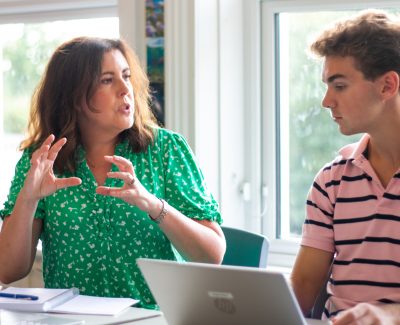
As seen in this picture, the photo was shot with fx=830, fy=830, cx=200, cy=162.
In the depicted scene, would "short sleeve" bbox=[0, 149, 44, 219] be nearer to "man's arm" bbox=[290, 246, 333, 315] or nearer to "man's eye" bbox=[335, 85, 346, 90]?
"man's arm" bbox=[290, 246, 333, 315]

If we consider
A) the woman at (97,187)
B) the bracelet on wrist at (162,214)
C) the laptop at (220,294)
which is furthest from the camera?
the woman at (97,187)

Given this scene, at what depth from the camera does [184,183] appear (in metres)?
2.44

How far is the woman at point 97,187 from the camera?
2340 millimetres

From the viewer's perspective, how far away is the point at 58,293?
213 centimetres

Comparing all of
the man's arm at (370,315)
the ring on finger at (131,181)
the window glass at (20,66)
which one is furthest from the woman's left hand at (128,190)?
the window glass at (20,66)

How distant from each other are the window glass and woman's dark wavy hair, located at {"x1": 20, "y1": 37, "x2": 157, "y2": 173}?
1.13m

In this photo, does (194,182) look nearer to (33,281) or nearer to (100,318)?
(100,318)

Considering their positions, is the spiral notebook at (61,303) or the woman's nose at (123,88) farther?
the woman's nose at (123,88)

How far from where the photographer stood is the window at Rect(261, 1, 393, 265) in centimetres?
320

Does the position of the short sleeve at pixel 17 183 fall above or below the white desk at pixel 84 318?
above

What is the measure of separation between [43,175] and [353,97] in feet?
2.84

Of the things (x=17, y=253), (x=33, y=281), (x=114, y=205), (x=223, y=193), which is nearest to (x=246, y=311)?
(x=114, y=205)

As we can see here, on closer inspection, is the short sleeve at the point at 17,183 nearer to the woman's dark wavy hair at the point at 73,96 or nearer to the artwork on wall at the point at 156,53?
the woman's dark wavy hair at the point at 73,96

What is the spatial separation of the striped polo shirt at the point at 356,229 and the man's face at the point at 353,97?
111mm
